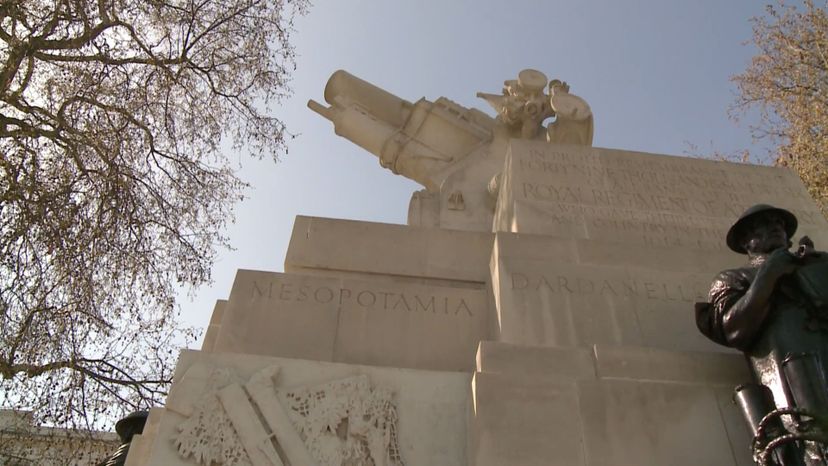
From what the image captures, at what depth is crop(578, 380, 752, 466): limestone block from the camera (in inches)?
171

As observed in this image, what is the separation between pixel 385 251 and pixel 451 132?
18.9ft

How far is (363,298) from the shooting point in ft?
20.3

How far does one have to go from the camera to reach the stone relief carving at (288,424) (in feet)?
14.6

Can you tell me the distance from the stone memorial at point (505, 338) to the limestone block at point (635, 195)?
2cm

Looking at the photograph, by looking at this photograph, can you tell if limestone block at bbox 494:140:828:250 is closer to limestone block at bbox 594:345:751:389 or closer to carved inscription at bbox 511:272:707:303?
carved inscription at bbox 511:272:707:303

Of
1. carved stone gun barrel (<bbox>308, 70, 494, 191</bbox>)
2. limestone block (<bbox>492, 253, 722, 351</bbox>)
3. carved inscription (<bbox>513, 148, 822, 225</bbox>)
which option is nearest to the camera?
limestone block (<bbox>492, 253, 722, 351</bbox>)

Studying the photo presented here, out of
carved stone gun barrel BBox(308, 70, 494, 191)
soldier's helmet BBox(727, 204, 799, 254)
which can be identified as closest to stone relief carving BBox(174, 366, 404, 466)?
soldier's helmet BBox(727, 204, 799, 254)

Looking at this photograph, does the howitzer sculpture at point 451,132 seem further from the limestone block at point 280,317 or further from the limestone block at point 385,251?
the limestone block at point 280,317

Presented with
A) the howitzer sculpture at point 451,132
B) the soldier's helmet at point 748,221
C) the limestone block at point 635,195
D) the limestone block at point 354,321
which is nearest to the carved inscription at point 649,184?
the limestone block at point 635,195

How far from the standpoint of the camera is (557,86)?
1113 centimetres

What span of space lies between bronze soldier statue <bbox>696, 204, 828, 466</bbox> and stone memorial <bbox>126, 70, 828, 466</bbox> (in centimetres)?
38

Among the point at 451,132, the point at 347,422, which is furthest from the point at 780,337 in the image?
the point at 451,132

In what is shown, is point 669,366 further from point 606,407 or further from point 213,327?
point 213,327

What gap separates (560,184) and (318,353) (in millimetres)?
3662
